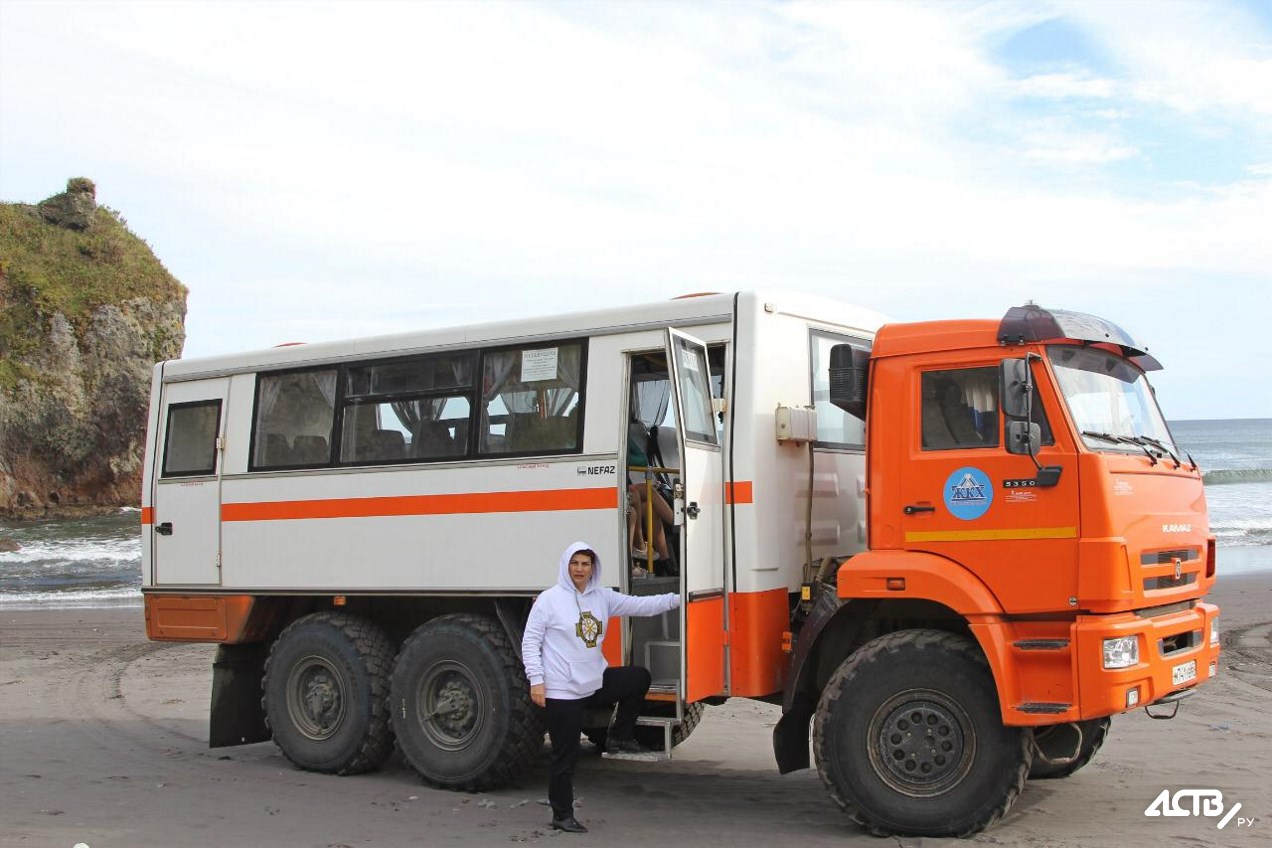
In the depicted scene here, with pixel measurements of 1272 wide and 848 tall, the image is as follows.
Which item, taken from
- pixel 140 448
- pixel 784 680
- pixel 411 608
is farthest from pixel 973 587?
pixel 140 448

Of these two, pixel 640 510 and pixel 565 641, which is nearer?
pixel 565 641

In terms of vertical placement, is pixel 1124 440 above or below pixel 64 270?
below

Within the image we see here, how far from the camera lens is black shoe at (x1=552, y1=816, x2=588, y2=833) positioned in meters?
7.63

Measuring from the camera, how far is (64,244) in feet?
165

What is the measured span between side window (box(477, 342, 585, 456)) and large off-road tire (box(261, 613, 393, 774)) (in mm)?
1936

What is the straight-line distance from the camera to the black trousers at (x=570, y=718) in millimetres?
7520

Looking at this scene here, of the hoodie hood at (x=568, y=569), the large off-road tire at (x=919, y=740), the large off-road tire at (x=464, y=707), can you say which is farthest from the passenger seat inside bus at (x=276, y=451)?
the large off-road tire at (x=919, y=740)

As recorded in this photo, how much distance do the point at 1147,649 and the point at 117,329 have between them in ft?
158

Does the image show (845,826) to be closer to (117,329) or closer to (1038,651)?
(1038,651)

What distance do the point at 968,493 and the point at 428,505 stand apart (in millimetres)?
4021

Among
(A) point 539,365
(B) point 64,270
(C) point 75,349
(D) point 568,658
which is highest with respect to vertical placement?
(B) point 64,270

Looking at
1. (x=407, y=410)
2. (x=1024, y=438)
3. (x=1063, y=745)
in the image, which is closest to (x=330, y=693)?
(x=407, y=410)

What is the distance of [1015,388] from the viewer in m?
6.77

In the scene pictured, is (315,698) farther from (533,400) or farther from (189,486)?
(533,400)
